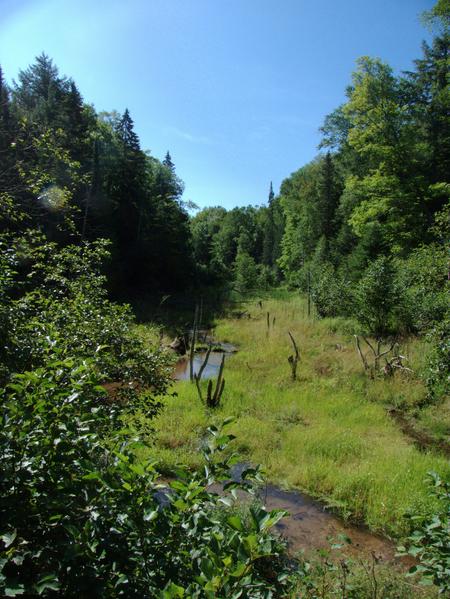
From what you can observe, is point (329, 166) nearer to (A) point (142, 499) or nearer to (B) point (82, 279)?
(B) point (82, 279)

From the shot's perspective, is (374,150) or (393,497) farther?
(374,150)

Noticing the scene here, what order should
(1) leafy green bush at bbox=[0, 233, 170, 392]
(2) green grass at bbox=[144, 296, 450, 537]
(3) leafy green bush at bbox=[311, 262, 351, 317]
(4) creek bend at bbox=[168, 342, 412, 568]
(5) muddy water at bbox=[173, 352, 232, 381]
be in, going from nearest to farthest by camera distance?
(1) leafy green bush at bbox=[0, 233, 170, 392] < (4) creek bend at bbox=[168, 342, 412, 568] < (2) green grass at bbox=[144, 296, 450, 537] < (5) muddy water at bbox=[173, 352, 232, 381] < (3) leafy green bush at bbox=[311, 262, 351, 317]

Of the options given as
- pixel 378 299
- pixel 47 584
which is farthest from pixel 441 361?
pixel 378 299

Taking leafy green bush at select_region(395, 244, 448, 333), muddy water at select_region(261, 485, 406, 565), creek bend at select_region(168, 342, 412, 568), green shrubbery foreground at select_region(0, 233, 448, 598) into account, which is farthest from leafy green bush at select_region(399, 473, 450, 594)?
leafy green bush at select_region(395, 244, 448, 333)

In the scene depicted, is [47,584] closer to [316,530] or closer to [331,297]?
[316,530]

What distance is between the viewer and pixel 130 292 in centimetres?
3130

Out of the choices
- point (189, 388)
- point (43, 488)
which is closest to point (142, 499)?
point (43, 488)

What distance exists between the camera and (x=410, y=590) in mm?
4117

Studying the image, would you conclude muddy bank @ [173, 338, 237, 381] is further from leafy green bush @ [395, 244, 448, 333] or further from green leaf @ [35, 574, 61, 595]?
green leaf @ [35, 574, 61, 595]

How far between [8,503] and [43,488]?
0.15 meters

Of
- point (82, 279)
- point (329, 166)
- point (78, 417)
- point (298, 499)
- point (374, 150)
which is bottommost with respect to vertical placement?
point (298, 499)

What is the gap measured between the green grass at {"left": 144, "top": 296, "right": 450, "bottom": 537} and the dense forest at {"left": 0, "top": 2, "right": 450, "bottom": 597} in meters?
1.52

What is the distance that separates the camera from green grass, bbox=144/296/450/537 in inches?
258

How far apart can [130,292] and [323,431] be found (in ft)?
81.2
